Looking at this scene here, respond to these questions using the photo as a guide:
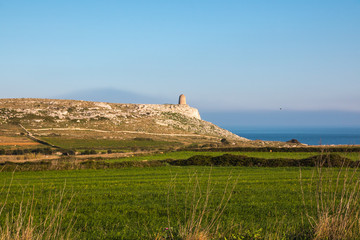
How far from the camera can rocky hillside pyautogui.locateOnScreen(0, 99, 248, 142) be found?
104 metres

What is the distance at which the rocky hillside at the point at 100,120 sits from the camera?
104 m

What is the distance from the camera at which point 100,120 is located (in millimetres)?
118625

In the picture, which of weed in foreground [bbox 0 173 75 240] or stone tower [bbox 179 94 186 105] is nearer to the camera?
weed in foreground [bbox 0 173 75 240]

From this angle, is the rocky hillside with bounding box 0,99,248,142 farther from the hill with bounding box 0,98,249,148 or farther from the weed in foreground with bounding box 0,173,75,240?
the weed in foreground with bounding box 0,173,75,240

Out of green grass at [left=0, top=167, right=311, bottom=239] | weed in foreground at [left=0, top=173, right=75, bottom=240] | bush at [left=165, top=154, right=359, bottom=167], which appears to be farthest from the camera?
bush at [left=165, top=154, right=359, bottom=167]

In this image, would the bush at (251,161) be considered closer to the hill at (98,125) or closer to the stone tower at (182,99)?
the hill at (98,125)

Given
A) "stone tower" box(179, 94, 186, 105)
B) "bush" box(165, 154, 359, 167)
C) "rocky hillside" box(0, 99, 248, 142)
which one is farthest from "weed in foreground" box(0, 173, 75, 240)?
"stone tower" box(179, 94, 186, 105)

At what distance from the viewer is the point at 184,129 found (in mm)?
125375

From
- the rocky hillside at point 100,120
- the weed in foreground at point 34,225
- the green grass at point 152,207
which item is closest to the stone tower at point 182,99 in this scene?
the rocky hillside at point 100,120

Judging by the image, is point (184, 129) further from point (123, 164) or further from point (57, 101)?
point (123, 164)

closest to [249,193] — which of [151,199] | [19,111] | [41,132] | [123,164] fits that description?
[151,199]

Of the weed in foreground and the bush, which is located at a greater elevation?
the weed in foreground

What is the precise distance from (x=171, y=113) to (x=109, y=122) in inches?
1451

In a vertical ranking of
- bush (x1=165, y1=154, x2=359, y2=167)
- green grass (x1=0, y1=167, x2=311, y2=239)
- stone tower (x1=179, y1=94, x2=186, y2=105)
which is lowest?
bush (x1=165, y1=154, x2=359, y2=167)
